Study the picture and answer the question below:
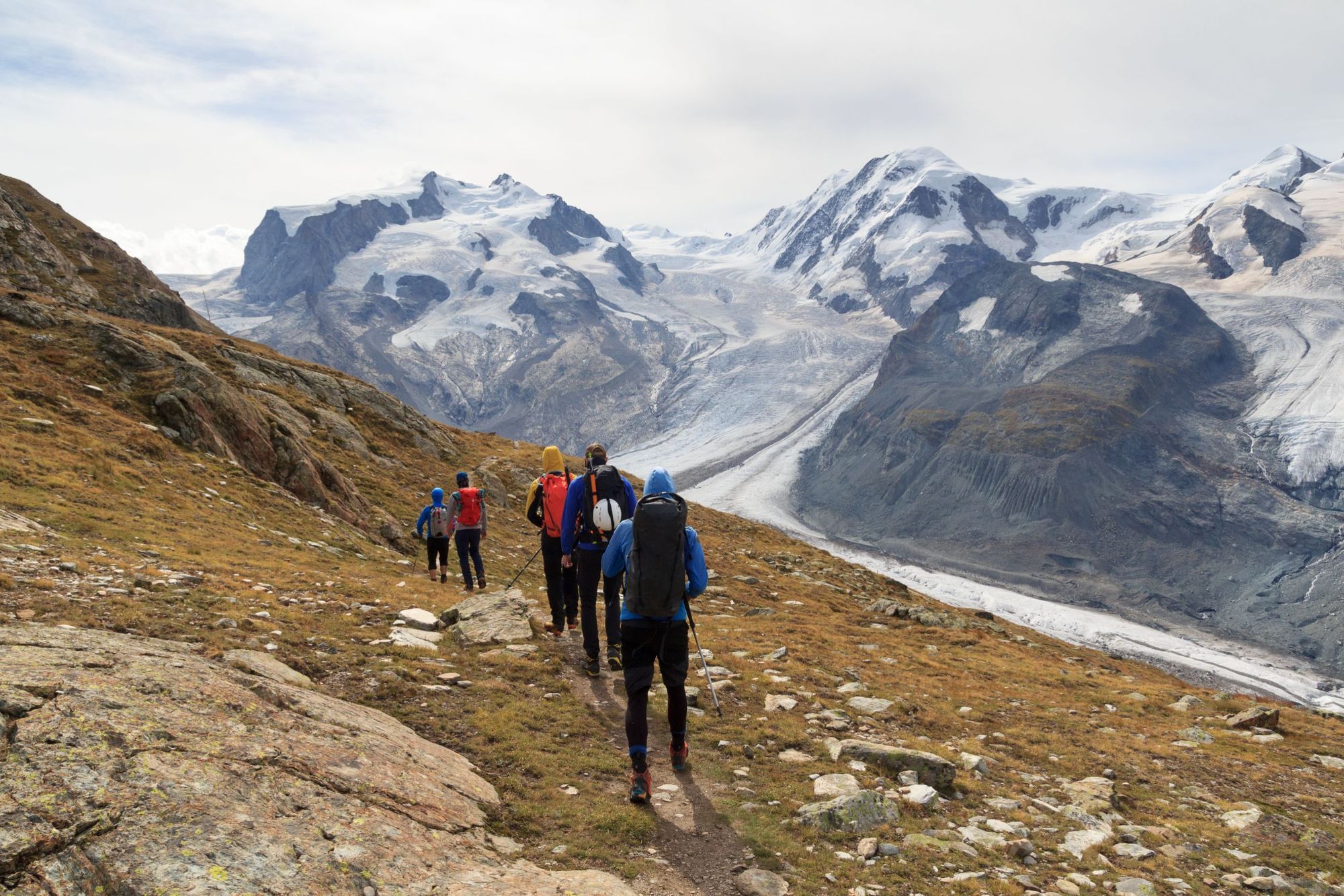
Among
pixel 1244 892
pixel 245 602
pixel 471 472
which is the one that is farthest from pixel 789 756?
pixel 471 472

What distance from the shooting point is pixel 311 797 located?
5.79 meters

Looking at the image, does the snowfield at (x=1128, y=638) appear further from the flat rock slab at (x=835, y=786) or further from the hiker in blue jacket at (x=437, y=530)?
the flat rock slab at (x=835, y=786)

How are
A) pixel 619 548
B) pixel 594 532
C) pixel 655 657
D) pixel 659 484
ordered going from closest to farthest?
pixel 655 657 < pixel 659 484 < pixel 619 548 < pixel 594 532

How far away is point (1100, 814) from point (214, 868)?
11.0m

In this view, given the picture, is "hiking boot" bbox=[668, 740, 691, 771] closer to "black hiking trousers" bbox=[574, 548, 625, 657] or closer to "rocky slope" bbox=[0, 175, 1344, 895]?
"rocky slope" bbox=[0, 175, 1344, 895]

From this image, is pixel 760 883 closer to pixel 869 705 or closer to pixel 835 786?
pixel 835 786

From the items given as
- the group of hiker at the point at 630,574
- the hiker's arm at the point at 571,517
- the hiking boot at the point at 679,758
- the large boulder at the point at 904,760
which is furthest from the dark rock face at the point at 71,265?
the large boulder at the point at 904,760

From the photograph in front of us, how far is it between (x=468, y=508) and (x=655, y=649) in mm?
12240

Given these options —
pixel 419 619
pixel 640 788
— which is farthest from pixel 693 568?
pixel 419 619

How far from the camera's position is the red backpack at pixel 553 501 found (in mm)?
14320

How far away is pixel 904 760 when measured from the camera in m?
10.5

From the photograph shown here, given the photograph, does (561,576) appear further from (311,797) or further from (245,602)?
(311,797)

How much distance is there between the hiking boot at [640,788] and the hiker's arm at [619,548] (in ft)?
9.03

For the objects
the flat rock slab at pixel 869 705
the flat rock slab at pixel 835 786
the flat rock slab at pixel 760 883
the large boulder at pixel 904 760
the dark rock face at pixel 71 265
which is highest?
the dark rock face at pixel 71 265
